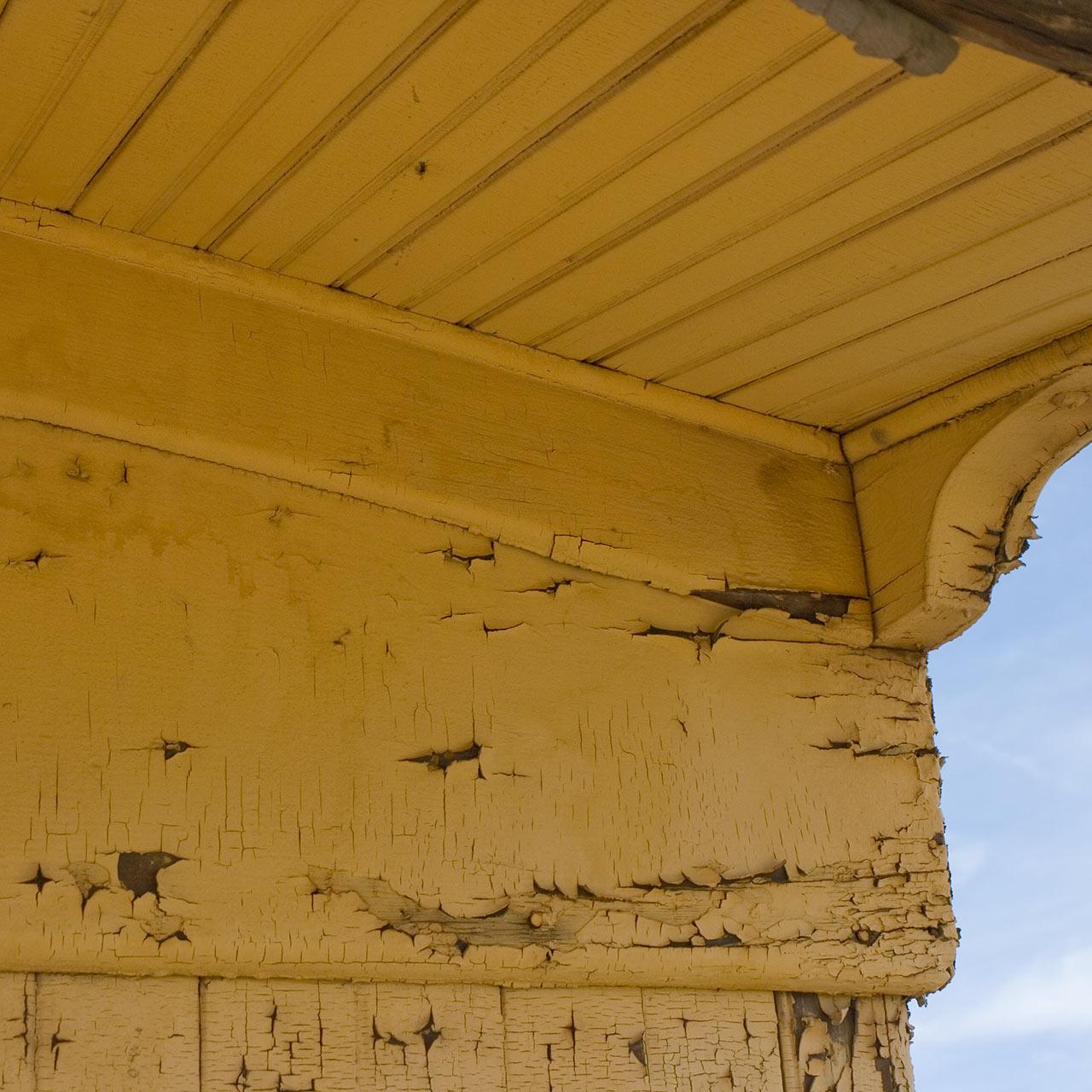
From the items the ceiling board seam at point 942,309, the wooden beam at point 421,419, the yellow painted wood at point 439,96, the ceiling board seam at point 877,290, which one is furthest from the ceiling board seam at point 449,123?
the ceiling board seam at point 942,309

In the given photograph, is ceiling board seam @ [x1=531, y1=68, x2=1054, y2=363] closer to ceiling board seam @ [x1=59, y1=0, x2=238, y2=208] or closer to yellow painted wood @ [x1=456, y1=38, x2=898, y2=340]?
yellow painted wood @ [x1=456, y1=38, x2=898, y2=340]

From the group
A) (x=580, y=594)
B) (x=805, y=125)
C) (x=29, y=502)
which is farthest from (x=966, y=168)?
(x=29, y=502)

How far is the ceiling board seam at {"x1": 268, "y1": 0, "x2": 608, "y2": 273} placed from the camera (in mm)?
1345

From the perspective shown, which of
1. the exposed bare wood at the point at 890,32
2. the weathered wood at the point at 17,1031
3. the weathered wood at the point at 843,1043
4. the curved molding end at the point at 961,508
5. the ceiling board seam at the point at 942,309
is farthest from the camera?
the curved molding end at the point at 961,508

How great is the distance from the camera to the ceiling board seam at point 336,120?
1.35 metres

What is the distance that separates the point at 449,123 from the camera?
1470 millimetres

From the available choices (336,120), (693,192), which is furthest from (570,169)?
(336,120)

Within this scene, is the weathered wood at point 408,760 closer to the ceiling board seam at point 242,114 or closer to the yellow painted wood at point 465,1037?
the yellow painted wood at point 465,1037

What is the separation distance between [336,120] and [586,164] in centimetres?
28

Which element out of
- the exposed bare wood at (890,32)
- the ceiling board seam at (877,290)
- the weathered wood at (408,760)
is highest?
the ceiling board seam at (877,290)

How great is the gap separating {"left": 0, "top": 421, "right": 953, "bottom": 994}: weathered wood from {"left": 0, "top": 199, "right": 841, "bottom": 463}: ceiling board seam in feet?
0.82

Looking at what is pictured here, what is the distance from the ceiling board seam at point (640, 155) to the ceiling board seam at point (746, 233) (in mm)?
177

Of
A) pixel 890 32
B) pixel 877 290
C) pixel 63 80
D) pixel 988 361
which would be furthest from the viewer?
pixel 988 361

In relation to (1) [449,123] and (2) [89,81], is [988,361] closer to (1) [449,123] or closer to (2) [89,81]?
(1) [449,123]
